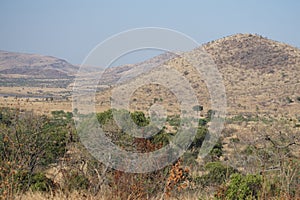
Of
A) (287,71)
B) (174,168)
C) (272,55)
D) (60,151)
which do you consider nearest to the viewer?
(174,168)

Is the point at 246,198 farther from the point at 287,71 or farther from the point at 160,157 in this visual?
the point at 287,71

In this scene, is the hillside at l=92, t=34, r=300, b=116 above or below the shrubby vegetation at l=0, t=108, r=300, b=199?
above

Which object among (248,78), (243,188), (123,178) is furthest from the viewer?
(248,78)

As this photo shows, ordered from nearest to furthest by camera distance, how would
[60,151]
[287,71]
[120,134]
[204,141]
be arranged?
[120,134]
[60,151]
[204,141]
[287,71]

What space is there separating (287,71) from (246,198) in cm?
4988

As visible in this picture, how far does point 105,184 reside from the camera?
487 cm

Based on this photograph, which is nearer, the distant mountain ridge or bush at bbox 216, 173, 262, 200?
bush at bbox 216, 173, 262, 200

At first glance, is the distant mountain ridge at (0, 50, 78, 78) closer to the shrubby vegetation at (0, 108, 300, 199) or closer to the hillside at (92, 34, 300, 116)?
the hillside at (92, 34, 300, 116)

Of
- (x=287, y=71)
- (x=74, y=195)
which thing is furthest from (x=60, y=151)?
(x=287, y=71)

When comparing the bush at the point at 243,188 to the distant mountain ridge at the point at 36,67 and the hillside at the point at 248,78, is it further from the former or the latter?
the distant mountain ridge at the point at 36,67

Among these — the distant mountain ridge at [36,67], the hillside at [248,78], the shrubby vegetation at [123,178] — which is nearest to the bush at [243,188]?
the shrubby vegetation at [123,178]

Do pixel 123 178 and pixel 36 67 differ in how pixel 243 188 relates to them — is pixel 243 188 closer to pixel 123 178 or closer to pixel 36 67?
pixel 123 178

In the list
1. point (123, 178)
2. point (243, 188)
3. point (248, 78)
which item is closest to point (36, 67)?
point (248, 78)

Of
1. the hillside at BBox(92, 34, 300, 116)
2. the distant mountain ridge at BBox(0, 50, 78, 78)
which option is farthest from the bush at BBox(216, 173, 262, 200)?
the distant mountain ridge at BBox(0, 50, 78, 78)
